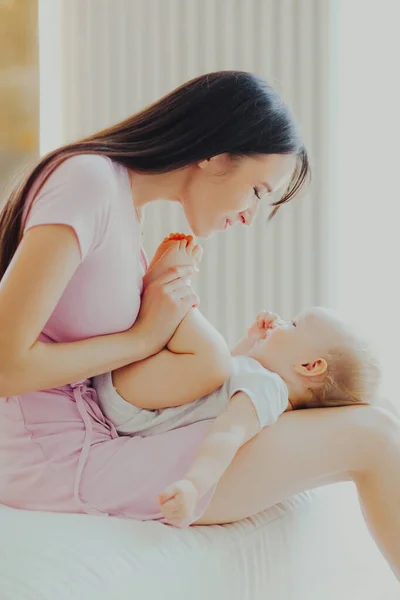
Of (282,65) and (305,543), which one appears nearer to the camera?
(305,543)

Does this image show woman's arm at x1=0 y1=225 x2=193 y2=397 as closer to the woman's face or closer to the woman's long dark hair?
the woman's long dark hair

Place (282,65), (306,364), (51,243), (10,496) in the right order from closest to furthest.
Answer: (51,243), (10,496), (306,364), (282,65)

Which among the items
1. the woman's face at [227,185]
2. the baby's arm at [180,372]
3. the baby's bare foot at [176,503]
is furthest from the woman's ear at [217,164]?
the baby's bare foot at [176,503]

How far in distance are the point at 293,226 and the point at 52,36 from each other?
1.03 meters

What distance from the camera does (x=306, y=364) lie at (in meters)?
1.41

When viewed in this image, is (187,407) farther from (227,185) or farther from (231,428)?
(227,185)

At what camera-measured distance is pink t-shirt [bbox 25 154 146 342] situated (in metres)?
1.23

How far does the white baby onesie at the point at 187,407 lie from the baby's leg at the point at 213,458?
0.04 meters

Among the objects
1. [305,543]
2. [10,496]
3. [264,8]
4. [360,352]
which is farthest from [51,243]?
[264,8]

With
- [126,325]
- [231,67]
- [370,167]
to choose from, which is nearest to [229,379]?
[126,325]

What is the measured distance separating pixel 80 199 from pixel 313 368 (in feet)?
1.56

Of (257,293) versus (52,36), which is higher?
(52,36)

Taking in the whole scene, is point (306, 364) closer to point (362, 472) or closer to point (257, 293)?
point (362, 472)

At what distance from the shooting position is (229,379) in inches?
53.3
